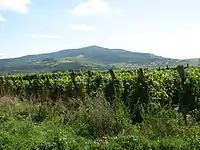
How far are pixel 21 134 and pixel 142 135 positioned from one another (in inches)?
140

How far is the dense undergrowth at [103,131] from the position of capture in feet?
32.2

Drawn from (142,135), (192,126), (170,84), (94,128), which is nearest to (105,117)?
(94,128)

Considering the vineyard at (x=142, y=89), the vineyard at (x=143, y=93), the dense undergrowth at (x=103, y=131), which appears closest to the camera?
the dense undergrowth at (x=103, y=131)

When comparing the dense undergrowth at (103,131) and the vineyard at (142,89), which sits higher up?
the vineyard at (142,89)

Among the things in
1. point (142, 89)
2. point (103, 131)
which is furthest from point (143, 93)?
point (103, 131)

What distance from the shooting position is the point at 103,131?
12141mm

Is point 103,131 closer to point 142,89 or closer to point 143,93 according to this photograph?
point 143,93

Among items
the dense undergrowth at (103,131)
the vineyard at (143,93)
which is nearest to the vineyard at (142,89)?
the vineyard at (143,93)

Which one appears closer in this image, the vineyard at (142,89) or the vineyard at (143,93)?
the vineyard at (143,93)

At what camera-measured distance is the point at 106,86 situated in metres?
16.8

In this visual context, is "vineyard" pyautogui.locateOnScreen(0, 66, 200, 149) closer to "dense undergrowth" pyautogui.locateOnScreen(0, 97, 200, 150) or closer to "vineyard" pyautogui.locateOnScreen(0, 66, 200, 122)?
"vineyard" pyautogui.locateOnScreen(0, 66, 200, 122)

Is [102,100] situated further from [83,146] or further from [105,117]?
[83,146]

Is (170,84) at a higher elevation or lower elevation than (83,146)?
higher

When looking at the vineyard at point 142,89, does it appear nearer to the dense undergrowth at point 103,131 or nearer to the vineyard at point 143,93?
the vineyard at point 143,93
